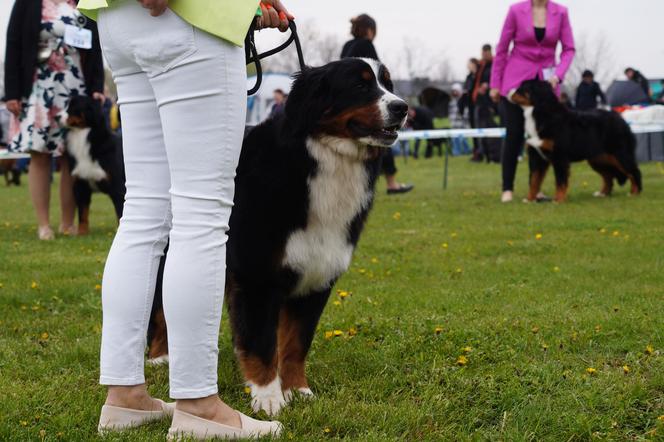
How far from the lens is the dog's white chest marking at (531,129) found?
29.7 ft

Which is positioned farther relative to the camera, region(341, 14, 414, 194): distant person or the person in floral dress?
region(341, 14, 414, 194): distant person

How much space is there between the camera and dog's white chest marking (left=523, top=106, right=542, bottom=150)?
905 centimetres

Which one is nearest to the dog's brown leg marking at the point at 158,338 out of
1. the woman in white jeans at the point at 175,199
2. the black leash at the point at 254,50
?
the woman in white jeans at the point at 175,199

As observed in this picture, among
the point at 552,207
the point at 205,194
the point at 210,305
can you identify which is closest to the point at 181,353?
the point at 210,305

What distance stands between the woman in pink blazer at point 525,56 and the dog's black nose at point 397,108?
615 cm

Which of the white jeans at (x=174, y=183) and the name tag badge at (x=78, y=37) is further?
the name tag badge at (x=78, y=37)

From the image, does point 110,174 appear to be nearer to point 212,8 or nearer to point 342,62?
point 342,62

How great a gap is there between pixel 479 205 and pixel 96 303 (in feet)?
18.7

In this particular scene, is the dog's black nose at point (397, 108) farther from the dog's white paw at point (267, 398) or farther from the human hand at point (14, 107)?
the human hand at point (14, 107)

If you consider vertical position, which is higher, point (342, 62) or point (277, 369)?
point (342, 62)

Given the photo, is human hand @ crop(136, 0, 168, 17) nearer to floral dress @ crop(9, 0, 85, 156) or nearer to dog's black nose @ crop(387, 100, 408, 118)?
dog's black nose @ crop(387, 100, 408, 118)

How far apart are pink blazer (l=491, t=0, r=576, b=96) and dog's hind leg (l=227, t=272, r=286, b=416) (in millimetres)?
6672

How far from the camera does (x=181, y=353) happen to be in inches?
82.4

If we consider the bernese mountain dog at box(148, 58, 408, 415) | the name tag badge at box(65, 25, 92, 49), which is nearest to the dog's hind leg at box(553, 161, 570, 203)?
the name tag badge at box(65, 25, 92, 49)
